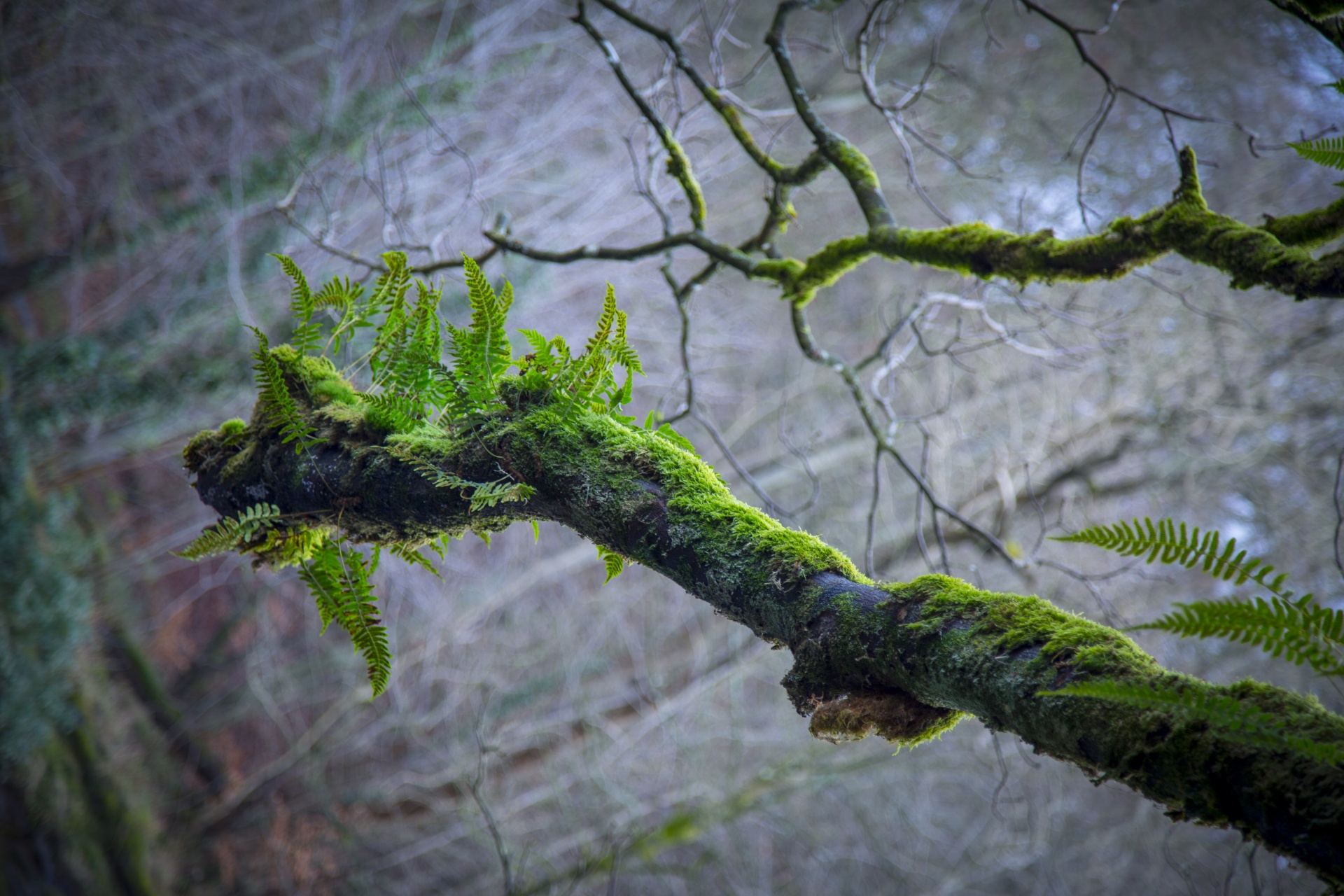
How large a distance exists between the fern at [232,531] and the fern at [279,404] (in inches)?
5.6

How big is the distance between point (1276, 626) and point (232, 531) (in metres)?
1.84

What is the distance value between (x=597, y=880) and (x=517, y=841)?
82 cm

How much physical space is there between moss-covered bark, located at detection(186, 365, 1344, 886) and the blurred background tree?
350 centimetres

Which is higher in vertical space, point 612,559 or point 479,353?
point 479,353

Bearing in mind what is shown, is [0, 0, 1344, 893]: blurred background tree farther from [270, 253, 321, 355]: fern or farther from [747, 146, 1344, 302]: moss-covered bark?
[270, 253, 321, 355]: fern

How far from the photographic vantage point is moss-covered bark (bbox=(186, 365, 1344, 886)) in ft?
2.49

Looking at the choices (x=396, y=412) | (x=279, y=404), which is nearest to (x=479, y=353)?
(x=396, y=412)

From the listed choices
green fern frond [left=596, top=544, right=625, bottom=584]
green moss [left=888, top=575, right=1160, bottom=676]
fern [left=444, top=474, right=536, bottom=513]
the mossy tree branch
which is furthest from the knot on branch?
the mossy tree branch

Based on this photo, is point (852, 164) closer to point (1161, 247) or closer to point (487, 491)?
point (1161, 247)

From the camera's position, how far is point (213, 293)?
5.52 meters

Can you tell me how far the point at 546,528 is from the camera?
7859 millimetres

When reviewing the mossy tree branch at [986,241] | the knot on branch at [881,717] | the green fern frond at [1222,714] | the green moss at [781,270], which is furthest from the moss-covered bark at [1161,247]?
the knot on branch at [881,717]

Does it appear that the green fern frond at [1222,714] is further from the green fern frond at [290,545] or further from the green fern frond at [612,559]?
the green fern frond at [290,545]

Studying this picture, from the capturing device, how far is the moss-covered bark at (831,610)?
2.49 ft
